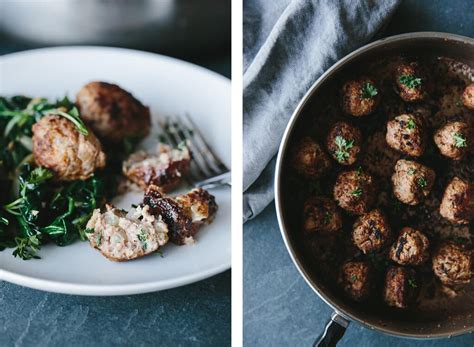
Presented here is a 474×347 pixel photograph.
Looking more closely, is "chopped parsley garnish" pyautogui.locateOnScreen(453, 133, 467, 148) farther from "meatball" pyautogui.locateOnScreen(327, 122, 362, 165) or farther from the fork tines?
the fork tines

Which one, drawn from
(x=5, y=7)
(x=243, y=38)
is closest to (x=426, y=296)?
(x=243, y=38)

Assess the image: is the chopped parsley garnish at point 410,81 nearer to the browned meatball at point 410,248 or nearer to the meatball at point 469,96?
the meatball at point 469,96

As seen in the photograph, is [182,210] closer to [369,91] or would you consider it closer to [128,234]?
[128,234]

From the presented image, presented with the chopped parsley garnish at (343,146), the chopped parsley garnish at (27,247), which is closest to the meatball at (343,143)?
the chopped parsley garnish at (343,146)

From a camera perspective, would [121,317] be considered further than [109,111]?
No

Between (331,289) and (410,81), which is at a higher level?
(410,81)

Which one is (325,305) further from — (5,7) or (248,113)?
(5,7)

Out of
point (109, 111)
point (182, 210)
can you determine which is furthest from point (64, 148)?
point (182, 210)
